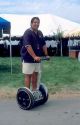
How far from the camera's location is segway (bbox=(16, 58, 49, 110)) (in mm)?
7824

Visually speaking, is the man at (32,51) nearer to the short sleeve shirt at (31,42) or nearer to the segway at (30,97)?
the short sleeve shirt at (31,42)

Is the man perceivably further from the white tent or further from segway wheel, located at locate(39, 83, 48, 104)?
the white tent

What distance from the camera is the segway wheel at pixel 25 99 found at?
7808 mm

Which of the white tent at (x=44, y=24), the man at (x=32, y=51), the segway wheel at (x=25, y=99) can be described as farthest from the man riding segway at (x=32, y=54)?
the white tent at (x=44, y=24)

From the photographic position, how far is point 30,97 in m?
7.80

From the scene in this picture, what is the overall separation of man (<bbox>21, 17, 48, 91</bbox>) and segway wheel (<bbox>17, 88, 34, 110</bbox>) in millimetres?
331

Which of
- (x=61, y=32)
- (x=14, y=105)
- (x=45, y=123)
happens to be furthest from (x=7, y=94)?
(x=61, y=32)

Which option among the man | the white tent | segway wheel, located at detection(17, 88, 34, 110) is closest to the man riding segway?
the man

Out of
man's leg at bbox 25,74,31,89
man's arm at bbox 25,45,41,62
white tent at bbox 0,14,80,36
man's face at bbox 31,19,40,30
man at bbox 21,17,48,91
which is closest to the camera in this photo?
man's arm at bbox 25,45,41,62

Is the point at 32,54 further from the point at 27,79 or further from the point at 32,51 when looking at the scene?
the point at 27,79

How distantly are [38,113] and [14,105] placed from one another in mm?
924

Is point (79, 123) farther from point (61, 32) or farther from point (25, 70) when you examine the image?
point (61, 32)

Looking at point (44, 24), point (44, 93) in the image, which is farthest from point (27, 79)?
point (44, 24)

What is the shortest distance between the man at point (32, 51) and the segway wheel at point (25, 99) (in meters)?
0.33
